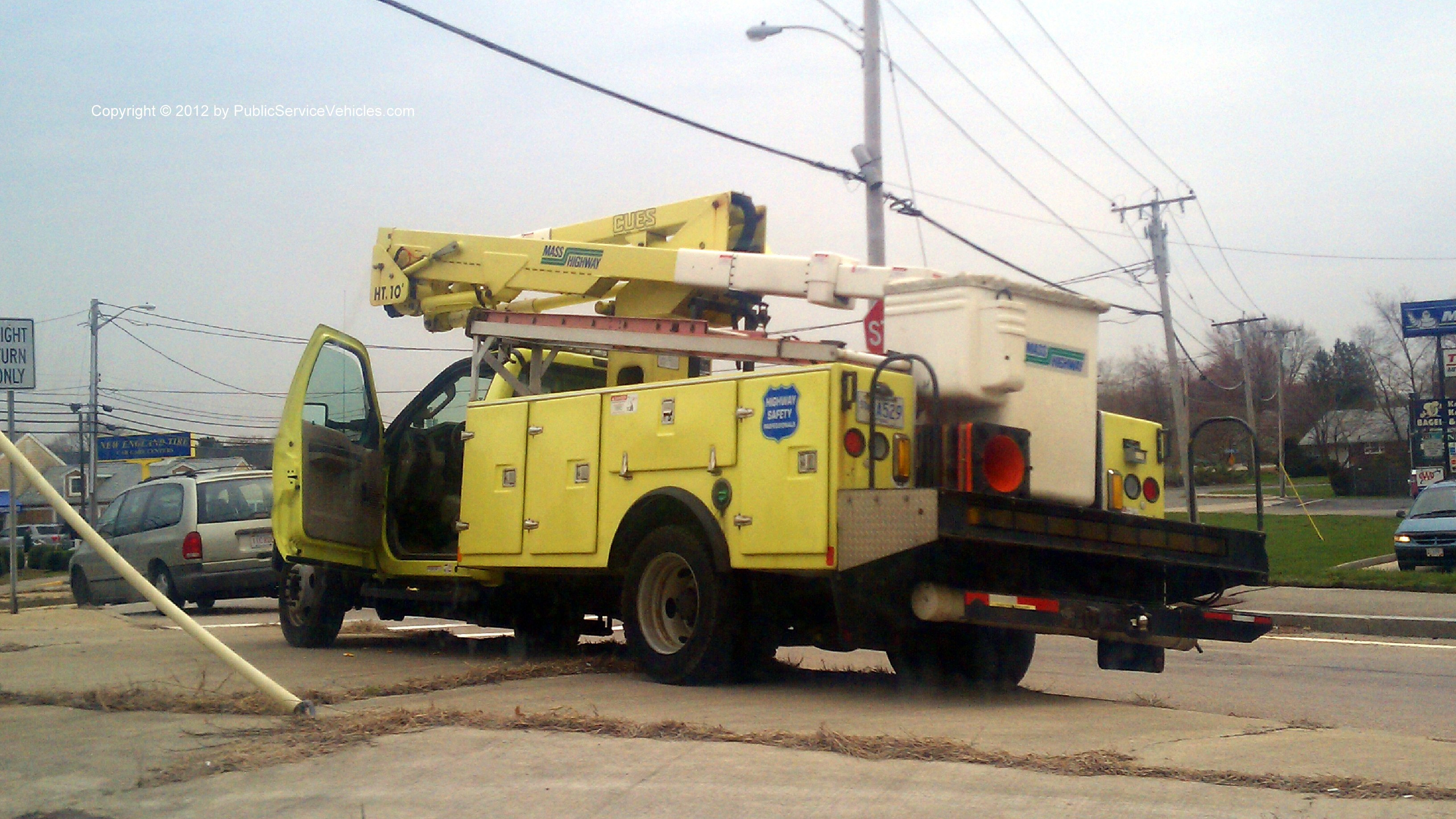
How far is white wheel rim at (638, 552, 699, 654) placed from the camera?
24.2 feet

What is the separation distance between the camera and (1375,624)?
13.5 meters

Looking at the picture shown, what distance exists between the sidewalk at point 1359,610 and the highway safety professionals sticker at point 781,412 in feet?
22.8

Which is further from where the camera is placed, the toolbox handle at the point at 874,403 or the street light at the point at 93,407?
the street light at the point at 93,407

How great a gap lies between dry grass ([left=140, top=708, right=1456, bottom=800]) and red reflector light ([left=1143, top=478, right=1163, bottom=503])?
10.5 ft

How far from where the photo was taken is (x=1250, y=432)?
277 inches

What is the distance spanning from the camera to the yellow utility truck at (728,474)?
6.44m

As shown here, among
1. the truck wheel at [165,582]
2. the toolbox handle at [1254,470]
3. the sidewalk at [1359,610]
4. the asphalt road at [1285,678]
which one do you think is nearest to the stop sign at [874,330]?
the asphalt road at [1285,678]

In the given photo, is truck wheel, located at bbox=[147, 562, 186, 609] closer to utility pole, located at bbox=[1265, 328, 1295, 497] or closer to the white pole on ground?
the white pole on ground

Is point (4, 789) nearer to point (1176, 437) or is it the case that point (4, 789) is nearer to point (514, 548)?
point (514, 548)

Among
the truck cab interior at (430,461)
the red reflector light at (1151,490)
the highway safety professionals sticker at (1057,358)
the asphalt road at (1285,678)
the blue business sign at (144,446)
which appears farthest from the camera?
the blue business sign at (144,446)

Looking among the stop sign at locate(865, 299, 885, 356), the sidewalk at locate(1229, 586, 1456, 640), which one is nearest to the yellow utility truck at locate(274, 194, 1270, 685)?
the stop sign at locate(865, 299, 885, 356)

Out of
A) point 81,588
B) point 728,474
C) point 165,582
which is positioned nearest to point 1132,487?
point 728,474

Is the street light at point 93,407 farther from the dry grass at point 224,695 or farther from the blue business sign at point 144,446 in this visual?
the dry grass at point 224,695

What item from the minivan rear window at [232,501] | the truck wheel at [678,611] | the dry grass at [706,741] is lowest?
the dry grass at [706,741]
